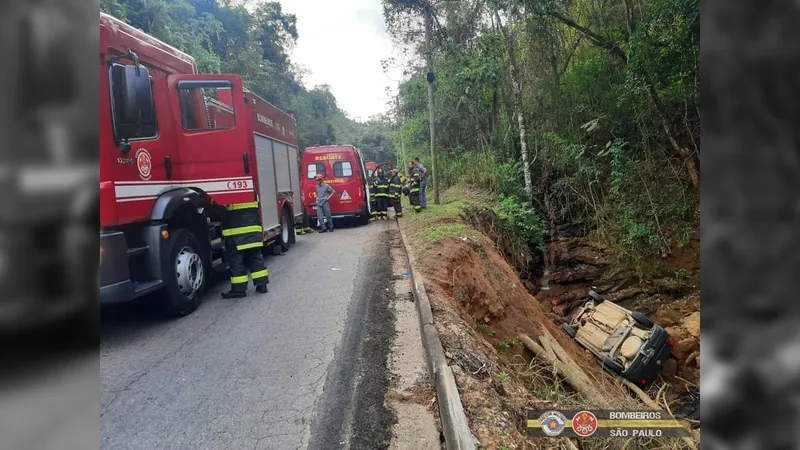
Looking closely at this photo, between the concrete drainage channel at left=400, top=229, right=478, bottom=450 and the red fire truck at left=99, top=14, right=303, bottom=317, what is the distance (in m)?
2.66

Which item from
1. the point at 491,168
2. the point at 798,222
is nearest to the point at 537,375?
the point at 798,222

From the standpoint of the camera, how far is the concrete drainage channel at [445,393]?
7.90ft

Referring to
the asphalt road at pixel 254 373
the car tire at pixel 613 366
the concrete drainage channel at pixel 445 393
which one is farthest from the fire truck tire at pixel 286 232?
the car tire at pixel 613 366

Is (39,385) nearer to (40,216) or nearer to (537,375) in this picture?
(40,216)

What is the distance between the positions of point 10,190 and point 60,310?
0.34 meters

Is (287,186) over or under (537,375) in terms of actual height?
over

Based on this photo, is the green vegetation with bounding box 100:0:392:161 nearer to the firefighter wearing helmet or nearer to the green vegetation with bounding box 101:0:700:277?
the green vegetation with bounding box 101:0:700:277

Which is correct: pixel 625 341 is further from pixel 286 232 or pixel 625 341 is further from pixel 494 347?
pixel 286 232

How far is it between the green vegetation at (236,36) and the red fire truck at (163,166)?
153cm

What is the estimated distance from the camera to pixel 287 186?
9750mm

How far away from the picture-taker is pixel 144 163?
458 centimetres

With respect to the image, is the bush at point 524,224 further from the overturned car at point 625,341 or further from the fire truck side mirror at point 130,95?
the fire truck side mirror at point 130,95

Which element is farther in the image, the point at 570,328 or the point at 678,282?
the point at 678,282

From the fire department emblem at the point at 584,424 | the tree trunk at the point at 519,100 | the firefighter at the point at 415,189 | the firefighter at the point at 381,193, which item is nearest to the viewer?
the fire department emblem at the point at 584,424
